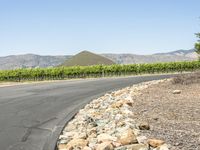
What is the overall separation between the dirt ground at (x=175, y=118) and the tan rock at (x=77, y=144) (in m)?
1.31

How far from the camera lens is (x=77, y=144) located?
8586 millimetres

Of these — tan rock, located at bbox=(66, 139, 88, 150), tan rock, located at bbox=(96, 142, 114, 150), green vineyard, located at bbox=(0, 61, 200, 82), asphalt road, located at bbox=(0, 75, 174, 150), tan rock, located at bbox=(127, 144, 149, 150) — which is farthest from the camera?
green vineyard, located at bbox=(0, 61, 200, 82)

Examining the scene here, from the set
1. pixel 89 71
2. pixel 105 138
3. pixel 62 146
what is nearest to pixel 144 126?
pixel 105 138

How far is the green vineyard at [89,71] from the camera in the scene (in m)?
58.6

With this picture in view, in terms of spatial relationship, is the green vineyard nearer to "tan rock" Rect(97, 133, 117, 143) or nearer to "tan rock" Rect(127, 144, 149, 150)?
"tan rock" Rect(97, 133, 117, 143)

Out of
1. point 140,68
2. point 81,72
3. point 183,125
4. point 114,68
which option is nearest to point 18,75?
point 81,72

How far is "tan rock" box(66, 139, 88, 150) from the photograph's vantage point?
8.48 m

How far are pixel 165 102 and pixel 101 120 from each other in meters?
2.92

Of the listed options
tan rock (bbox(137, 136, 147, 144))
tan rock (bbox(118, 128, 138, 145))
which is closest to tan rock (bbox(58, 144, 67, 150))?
tan rock (bbox(118, 128, 138, 145))

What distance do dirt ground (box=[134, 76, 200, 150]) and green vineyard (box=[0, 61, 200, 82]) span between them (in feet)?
148

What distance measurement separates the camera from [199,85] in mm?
18594

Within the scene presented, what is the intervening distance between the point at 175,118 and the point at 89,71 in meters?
53.5

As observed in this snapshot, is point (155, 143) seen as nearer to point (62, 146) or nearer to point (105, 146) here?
point (105, 146)

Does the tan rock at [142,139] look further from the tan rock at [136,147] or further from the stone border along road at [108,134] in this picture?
the tan rock at [136,147]
